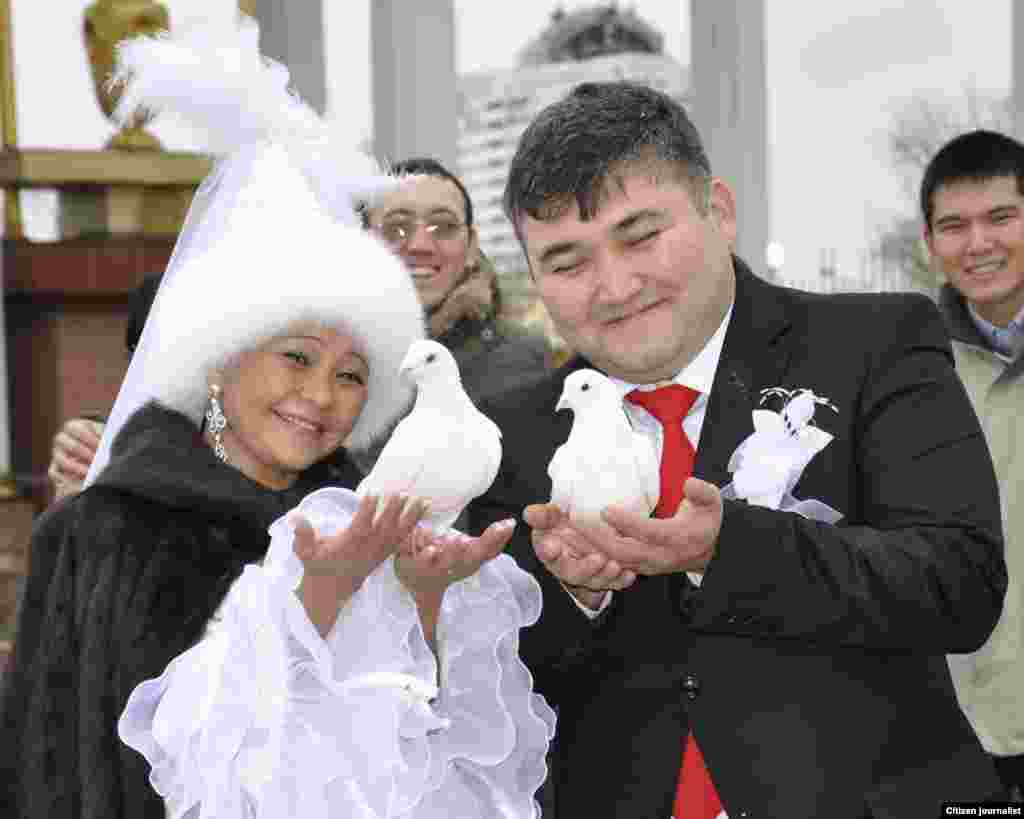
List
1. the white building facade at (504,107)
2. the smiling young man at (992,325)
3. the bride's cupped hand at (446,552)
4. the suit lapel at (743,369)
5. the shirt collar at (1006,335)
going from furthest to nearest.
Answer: the white building facade at (504,107) < the shirt collar at (1006,335) < the smiling young man at (992,325) < the suit lapel at (743,369) < the bride's cupped hand at (446,552)

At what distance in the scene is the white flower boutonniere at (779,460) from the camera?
1693mm

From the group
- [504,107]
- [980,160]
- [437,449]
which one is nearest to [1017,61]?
[504,107]

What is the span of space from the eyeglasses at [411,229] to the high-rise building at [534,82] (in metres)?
1.99

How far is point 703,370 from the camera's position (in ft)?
6.04

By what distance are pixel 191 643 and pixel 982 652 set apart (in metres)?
1.98

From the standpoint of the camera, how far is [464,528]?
81.7 inches

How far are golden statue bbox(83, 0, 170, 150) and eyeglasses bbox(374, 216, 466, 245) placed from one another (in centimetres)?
217

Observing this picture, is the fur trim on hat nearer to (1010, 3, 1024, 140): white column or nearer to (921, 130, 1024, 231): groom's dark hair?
→ (921, 130, 1024, 231): groom's dark hair

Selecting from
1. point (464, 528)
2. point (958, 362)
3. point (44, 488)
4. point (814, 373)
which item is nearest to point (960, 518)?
point (814, 373)

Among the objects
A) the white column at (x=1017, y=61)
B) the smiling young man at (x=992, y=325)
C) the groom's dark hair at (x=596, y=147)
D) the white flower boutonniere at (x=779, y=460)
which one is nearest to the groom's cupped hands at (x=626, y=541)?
the white flower boutonniere at (x=779, y=460)

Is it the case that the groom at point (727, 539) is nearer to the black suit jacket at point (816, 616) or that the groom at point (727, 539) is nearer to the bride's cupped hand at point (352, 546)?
the black suit jacket at point (816, 616)

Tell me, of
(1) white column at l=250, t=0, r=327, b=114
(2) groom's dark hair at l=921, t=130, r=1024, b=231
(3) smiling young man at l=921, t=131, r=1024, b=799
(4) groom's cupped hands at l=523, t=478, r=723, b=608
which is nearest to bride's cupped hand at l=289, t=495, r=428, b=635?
(4) groom's cupped hands at l=523, t=478, r=723, b=608

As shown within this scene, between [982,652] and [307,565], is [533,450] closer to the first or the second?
[307,565]

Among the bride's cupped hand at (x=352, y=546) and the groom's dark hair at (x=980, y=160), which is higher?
the groom's dark hair at (x=980, y=160)
